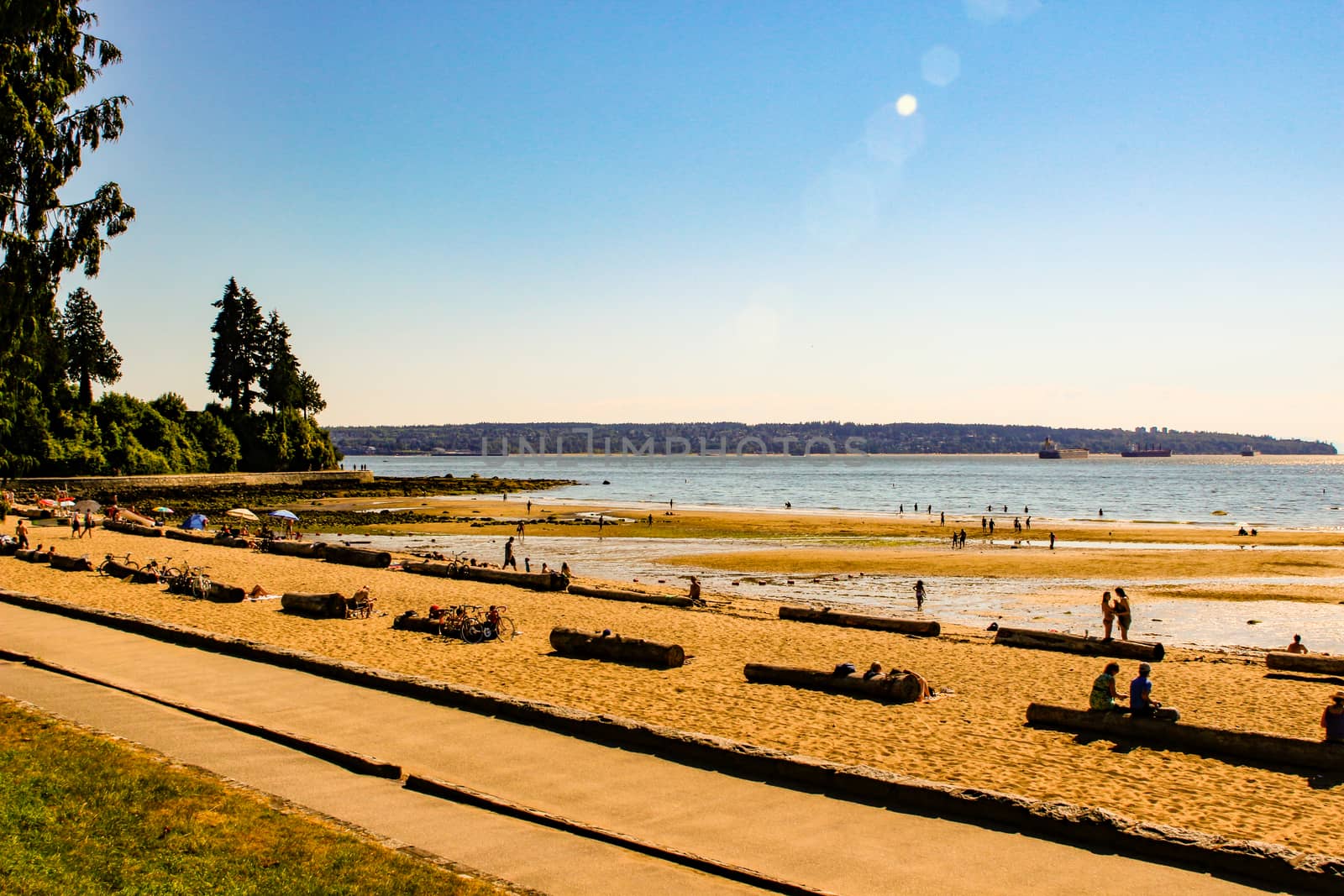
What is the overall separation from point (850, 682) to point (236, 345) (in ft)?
307

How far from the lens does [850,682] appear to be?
16.9 m

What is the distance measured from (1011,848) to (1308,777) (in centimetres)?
635

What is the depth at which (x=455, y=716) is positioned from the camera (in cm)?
1352

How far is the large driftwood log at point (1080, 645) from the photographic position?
2245 cm

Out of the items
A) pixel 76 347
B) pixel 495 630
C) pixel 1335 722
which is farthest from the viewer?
pixel 76 347

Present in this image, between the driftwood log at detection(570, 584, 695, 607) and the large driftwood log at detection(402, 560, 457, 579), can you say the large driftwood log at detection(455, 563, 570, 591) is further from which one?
the driftwood log at detection(570, 584, 695, 607)

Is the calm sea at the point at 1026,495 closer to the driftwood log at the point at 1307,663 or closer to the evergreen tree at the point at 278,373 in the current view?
the evergreen tree at the point at 278,373

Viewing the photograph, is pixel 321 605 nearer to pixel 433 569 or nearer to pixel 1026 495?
pixel 433 569

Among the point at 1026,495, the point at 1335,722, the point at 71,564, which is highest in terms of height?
the point at 1335,722

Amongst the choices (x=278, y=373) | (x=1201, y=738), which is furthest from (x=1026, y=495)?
(x=1201, y=738)

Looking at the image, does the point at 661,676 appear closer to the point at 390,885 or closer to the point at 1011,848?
the point at 1011,848

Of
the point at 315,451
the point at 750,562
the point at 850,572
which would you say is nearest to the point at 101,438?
the point at 315,451

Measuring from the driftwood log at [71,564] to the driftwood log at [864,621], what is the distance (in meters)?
23.1

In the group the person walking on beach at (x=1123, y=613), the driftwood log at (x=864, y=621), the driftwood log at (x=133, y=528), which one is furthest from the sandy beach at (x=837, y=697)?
the driftwood log at (x=133, y=528)
